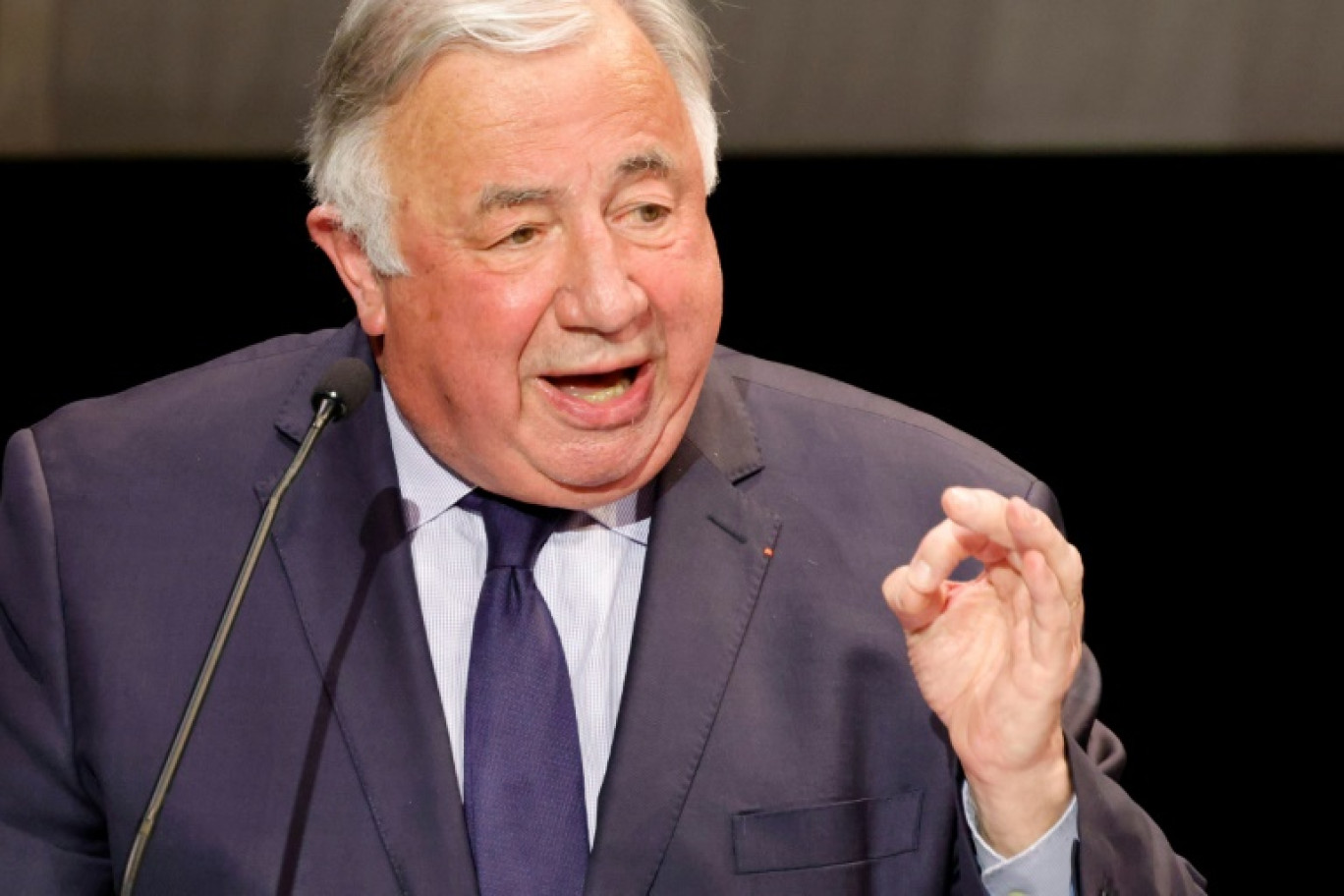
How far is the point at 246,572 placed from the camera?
1622 millimetres

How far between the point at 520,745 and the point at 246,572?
42 centimetres

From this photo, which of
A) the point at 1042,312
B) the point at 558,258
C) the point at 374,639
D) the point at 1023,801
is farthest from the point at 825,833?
the point at 1042,312

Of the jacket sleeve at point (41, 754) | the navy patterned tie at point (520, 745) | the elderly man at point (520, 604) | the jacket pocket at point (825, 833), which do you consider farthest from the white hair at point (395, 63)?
the jacket pocket at point (825, 833)

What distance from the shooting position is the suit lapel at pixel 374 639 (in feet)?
6.15

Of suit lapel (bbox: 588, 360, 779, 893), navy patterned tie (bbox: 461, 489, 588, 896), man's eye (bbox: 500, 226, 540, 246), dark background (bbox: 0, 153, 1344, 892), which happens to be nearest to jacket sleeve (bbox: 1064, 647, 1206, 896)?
suit lapel (bbox: 588, 360, 779, 893)

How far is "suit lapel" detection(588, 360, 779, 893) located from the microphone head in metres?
0.43

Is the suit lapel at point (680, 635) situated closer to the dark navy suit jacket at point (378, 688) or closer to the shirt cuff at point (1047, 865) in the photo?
the dark navy suit jacket at point (378, 688)

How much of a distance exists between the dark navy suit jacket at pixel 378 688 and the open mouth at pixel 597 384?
17 cm

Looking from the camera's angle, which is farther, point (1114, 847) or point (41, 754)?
point (41, 754)

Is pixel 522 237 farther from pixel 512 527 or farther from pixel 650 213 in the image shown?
pixel 512 527

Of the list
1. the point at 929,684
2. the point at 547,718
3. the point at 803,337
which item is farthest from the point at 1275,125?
the point at 547,718

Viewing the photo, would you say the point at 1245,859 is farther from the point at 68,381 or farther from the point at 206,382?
the point at 68,381

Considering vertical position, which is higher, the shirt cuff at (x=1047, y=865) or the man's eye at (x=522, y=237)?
the man's eye at (x=522, y=237)

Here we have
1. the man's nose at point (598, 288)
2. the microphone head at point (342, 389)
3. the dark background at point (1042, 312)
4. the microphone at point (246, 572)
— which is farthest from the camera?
the dark background at point (1042, 312)
